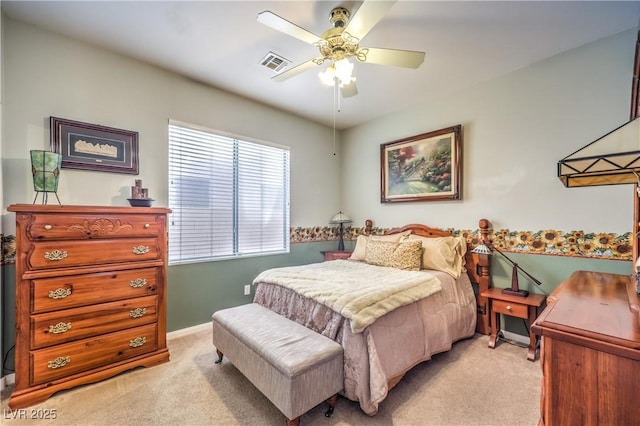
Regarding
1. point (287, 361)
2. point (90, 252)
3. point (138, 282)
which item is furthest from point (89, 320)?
point (287, 361)

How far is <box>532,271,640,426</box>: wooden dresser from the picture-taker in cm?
83

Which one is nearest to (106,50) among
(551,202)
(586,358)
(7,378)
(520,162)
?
(7,378)

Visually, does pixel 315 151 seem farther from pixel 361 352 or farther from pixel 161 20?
pixel 361 352

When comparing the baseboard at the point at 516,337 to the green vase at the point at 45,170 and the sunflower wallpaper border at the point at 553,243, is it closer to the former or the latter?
the sunflower wallpaper border at the point at 553,243

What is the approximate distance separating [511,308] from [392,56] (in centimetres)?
237

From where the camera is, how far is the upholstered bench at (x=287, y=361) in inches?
59.9

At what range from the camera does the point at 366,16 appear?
154 centimetres

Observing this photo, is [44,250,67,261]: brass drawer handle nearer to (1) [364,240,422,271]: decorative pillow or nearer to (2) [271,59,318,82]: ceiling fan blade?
(2) [271,59,318,82]: ceiling fan blade

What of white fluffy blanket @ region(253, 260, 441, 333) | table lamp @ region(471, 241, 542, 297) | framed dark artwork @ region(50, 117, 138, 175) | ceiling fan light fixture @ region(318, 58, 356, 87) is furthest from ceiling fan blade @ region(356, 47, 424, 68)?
framed dark artwork @ region(50, 117, 138, 175)

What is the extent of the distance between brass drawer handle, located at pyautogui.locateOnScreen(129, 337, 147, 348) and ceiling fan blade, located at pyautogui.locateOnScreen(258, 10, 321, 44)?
248 centimetres

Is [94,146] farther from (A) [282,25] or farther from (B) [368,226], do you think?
(B) [368,226]

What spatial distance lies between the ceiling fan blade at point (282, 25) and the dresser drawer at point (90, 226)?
1723 mm

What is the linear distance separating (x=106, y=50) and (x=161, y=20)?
2.67 ft

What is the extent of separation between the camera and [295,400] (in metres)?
1.50
